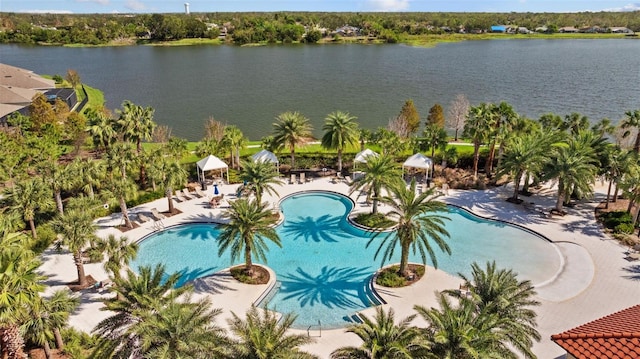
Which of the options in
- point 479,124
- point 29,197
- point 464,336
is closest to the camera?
point 464,336

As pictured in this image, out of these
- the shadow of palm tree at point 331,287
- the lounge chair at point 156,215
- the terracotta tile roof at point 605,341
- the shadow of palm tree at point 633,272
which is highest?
the terracotta tile roof at point 605,341

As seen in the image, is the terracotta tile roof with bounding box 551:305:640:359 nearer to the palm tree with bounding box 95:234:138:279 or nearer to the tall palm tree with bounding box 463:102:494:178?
the palm tree with bounding box 95:234:138:279

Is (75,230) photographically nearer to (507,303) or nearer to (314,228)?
(314,228)

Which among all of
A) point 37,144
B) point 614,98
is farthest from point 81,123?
point 614,98

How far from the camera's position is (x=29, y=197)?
1144 inches

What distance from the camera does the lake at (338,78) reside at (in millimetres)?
72500

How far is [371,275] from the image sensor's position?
2734cm

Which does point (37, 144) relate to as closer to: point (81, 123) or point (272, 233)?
point (81, 123)

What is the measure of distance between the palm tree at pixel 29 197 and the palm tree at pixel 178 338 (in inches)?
721

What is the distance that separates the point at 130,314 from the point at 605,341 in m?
16.7

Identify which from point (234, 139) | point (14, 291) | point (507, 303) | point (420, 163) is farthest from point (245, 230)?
point (420, 163)

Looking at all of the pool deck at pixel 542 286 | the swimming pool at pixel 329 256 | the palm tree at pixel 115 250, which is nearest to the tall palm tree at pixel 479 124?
the pool deck at pixel 542 286

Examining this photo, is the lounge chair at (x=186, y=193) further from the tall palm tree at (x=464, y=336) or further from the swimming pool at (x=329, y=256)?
the tall palm tree at (x=464, y=336)

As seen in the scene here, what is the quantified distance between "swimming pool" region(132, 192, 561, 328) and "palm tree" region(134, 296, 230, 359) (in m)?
7.90
